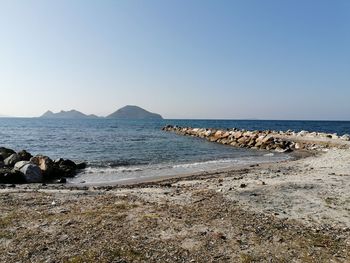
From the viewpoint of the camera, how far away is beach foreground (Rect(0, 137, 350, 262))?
8.41 metres

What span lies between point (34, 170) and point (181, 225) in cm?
1395

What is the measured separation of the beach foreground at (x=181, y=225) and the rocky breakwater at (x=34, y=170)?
5.56 meters

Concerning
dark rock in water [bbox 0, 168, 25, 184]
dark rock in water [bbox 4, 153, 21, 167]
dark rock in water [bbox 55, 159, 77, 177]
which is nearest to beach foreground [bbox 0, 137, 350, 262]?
dark rock in water [bbox 0, 168, 25, 184]

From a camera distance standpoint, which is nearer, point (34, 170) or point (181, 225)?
point (181, 225)

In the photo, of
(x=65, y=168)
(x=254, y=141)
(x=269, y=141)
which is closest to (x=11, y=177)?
(x=65, y=168)

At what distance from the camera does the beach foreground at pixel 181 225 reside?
331 inches

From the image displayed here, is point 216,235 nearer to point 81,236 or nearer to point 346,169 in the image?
point 81,236

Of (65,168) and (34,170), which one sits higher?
(34,170)

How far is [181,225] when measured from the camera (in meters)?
10.4

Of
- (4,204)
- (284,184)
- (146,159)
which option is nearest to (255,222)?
(284,184)

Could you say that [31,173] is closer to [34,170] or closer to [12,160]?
[34,170]

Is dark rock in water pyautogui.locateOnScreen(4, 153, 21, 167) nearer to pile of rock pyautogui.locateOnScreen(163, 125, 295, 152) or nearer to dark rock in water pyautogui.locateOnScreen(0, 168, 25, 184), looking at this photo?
dark rock in water pyautogui.locateOnScreen(0, 168, 25, 184)

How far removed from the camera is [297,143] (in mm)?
43531

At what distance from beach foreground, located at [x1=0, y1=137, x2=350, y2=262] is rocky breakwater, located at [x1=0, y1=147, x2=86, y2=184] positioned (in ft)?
18.2
